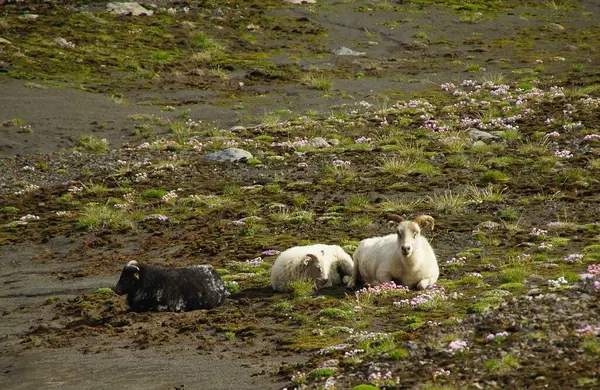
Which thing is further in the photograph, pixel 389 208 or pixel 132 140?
pixel 132 140

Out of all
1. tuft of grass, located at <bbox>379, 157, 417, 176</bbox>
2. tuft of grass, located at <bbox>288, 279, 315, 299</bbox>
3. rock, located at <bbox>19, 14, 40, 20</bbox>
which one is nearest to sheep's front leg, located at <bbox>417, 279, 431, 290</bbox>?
tuft of grass, located at <bbox>288, 279, 315, 299</bbox>

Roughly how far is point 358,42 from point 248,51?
7.04m

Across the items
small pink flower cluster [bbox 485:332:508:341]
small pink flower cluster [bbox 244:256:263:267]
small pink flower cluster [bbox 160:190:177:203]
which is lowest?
small pink flower cluster [bbox 160:190:177:203]

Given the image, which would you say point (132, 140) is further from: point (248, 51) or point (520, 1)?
point (520, 1)

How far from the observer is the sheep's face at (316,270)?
61.2ft

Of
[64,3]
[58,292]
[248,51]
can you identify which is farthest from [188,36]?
[58,292]

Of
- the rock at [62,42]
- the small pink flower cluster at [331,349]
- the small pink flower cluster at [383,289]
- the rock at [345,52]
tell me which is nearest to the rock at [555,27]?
the rock at [345,52]

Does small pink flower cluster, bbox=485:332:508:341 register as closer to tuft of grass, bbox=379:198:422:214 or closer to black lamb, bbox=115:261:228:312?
black lamb, bbox=115:261:228:312

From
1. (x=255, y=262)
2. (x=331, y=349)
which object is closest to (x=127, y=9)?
(x=255, y=262)

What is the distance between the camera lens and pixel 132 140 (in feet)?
124

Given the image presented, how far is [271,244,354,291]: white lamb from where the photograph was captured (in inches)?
731

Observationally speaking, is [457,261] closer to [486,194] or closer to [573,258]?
[573,258]

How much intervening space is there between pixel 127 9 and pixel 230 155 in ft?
97.3

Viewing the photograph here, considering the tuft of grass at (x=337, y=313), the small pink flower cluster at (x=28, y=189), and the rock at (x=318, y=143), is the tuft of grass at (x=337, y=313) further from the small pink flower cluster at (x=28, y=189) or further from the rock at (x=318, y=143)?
the rock at (x=318, y=143)
